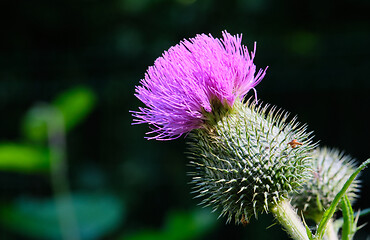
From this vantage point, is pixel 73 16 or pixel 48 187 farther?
pixel 73 16

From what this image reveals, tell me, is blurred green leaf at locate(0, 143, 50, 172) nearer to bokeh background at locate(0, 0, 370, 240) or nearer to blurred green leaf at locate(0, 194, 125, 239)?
blurred green leaf at locate(0, 194, 125, 239)

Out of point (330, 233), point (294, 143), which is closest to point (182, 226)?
point (330, 233)

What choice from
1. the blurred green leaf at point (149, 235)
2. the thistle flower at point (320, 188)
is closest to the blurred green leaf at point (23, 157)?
the blurred green leaf at point (149, 235)

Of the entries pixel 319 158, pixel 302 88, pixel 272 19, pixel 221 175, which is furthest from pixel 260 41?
pixel 221 175

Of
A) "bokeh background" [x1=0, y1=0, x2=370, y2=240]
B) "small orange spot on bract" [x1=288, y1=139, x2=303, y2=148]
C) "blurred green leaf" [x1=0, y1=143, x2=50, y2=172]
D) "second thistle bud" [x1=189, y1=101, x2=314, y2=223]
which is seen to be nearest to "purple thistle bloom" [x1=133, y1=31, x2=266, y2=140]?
"second thistle bud" [x1=189, y1=101, x2=314, y2=223]

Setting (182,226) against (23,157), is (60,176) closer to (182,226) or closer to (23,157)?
(23,157)

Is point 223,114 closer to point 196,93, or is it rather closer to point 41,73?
point 196,93
